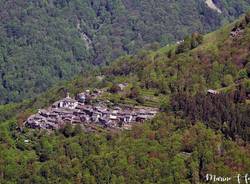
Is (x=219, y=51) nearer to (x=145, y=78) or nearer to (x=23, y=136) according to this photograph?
(x=145, y=78)

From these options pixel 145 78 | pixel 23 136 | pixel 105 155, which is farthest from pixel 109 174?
pixel 145 78

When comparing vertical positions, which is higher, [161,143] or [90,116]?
[90,116]

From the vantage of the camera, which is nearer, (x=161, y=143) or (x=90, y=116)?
(x=161, y=143)

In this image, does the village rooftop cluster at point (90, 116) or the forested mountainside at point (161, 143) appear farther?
the village rooftop cluster at point (90, 116)

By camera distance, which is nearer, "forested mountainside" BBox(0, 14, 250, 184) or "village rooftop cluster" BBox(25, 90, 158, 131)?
"forested mountainside" BBox(0, 14, 250, 184)
